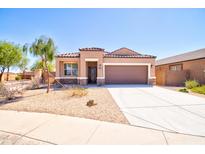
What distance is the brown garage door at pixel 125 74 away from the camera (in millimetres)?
18406

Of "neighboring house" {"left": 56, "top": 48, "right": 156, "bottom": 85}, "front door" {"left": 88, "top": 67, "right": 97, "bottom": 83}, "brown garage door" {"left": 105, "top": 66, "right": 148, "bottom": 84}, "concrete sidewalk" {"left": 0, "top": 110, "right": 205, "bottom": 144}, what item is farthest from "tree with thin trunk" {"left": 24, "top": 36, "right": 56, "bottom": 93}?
"front door" {"left": 88, "top": 67, "right": 97, "bottom": 83}

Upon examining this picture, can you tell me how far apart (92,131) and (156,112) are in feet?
11.6

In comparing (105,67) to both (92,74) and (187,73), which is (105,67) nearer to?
(92,74)

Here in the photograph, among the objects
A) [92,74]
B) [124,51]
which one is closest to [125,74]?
[92,74]

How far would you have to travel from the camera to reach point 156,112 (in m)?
6.47

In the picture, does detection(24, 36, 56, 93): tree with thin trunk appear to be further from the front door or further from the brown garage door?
the front door

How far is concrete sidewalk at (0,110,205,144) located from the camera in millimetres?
3789

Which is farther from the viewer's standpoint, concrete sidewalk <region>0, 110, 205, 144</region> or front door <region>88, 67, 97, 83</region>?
front door <region>88, 67, 97, 83</region>

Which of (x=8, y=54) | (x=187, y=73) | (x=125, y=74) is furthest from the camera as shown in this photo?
(x=8, y=54)

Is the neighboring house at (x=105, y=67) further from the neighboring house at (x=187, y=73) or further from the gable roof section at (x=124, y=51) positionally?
the gable roof section at (x=124, y=51)

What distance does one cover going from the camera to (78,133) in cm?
422

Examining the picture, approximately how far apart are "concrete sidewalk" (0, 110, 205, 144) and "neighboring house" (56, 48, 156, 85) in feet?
40.5

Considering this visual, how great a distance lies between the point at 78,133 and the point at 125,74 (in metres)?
15.0

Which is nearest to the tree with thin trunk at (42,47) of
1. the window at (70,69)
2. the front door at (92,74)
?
the window at (70,69)
